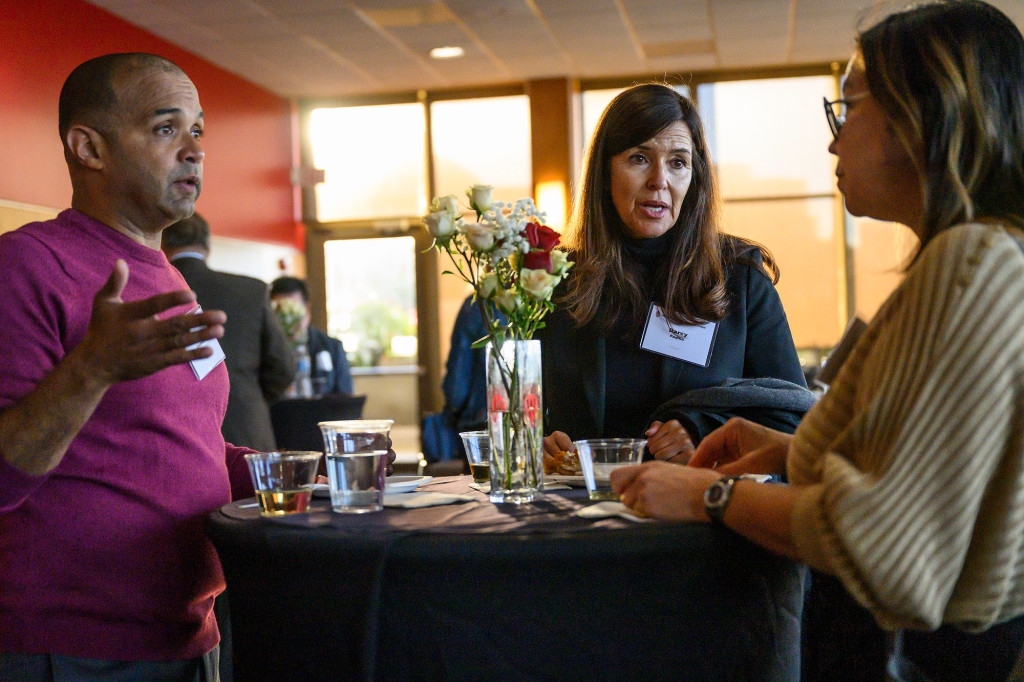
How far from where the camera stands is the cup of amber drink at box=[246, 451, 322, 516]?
4.63ft

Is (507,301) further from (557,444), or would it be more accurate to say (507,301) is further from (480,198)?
(557,444)

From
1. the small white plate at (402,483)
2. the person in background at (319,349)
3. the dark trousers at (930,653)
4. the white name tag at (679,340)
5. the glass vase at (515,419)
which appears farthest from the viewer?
the person in background at (319,349)

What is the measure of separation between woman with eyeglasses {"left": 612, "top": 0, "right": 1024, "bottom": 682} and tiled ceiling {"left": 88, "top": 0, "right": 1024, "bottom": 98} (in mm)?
5723

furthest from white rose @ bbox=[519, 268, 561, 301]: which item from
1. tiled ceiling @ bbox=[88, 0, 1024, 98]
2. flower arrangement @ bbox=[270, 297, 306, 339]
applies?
tiled ceiling @ bbox=[88, 0, 1024, 98]

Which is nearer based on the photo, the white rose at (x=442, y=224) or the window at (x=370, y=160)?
the white rose at (x=442, y=224)

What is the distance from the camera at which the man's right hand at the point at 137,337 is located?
51.2 inches

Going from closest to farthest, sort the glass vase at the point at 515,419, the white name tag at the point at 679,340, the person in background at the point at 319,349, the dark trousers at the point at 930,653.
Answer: the dark trousers at the point at 930,653 → the glass vase at the point at 515,419 → the white name tag at the point at 679,340 → the person in background at the point at 319,349


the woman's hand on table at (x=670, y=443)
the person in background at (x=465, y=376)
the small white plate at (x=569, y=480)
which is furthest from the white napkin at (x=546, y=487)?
the person in background at (x=465, y=376)

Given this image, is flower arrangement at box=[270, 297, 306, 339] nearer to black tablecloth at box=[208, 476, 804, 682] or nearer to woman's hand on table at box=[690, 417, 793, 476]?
woman's hand on table at box=[690, 417, 793, 476]

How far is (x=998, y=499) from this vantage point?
1080 mm

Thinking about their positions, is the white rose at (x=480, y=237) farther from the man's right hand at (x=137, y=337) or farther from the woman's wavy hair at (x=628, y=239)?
the woman's wavy hair at (x=628, y=239)

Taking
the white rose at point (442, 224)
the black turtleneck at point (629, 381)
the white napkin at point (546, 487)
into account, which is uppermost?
the white rose at point (442, 224)

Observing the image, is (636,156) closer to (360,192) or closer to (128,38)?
(128,38)

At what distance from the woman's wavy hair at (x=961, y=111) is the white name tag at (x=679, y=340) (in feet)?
3.03
